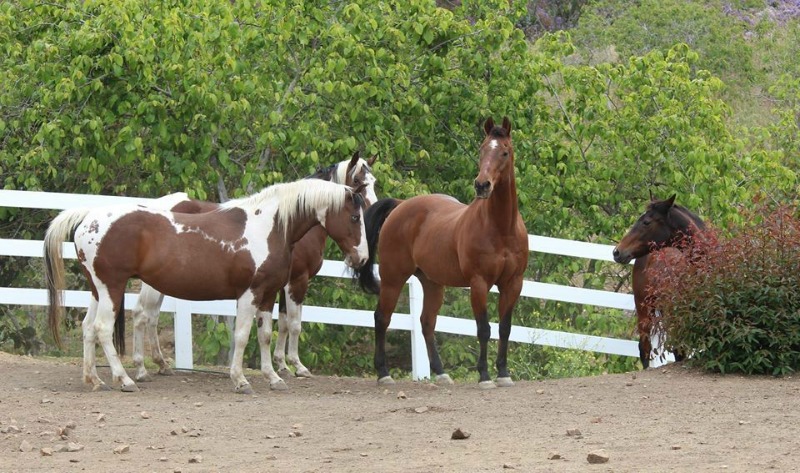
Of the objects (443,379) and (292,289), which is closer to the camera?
(443,379)

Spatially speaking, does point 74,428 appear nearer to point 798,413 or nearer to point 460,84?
point 798,413

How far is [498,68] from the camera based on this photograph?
43.8 ft

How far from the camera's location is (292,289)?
1078 centimetres

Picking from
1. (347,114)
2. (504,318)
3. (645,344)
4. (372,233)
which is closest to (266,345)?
(372,233)

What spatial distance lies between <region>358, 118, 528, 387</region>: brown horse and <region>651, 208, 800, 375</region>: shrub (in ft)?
4.30

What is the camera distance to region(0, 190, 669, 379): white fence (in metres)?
11.2

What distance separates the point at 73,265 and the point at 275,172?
8.52 ft

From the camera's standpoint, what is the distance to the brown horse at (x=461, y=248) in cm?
932

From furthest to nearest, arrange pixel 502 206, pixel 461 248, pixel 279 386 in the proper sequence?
pixel 279 386 < pixel 461 248 < pixel 502 206

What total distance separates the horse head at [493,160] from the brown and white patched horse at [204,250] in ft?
3.80

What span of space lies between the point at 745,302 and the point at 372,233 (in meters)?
3.40

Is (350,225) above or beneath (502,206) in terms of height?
beneath

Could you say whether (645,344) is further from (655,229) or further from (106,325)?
(106,325)

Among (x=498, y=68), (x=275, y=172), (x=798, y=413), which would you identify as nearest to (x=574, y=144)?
(x=498, y=68)
